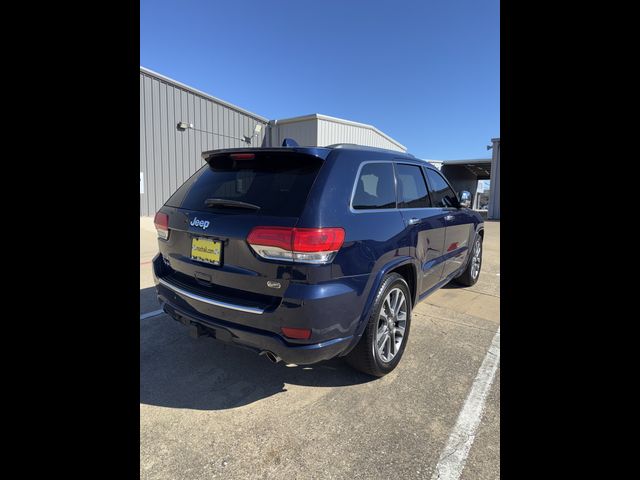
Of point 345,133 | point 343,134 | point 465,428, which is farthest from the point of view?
point 345,133

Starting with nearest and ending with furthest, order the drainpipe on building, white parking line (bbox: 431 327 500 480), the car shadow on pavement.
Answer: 1. white parking line (bbox: 431 327 500 480)
2. the car shadow on pavement
3. the drainpipe on building

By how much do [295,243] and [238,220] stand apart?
0.45m

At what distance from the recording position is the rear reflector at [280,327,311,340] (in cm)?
205

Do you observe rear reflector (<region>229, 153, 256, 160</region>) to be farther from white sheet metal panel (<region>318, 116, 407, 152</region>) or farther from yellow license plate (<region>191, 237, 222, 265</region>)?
white sheet metal panel (<region>318, 116, 407, 152</region>)

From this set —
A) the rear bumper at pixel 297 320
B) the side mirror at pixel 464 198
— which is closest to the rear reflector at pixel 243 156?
the rear bumper at pixel 297 320

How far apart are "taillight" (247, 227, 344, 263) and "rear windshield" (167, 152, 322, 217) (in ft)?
0.43

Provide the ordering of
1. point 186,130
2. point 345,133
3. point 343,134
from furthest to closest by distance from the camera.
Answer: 1. point 345,133
2. point 343,134
3. point 186,130

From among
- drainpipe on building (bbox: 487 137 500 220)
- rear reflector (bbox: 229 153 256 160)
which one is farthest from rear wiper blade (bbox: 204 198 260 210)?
drainpipe on building (bbox: 487 137 500 220)

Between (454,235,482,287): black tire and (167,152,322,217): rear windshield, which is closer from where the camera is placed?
(167,152,322,217): rear windshield

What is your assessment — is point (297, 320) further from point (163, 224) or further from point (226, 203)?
point (163, 224)

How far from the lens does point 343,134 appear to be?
16.2 meters

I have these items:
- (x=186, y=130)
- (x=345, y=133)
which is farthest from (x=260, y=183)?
(x=345, y=133)
